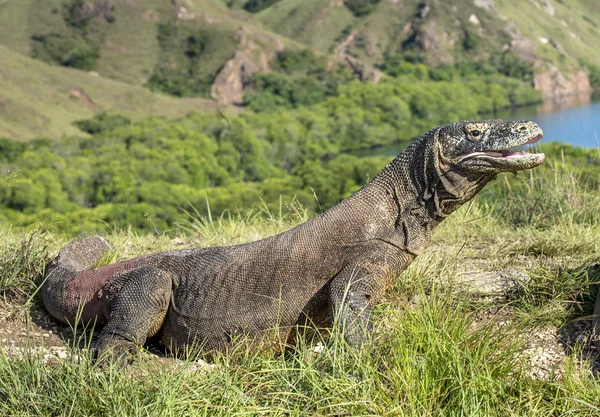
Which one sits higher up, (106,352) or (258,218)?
(106,352)

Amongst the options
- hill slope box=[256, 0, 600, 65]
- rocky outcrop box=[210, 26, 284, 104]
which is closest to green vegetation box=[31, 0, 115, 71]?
rocky outcrop box=[210, 26, 284, 104]

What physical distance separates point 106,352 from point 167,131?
2845 inches

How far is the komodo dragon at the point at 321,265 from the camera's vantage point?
11.2ft

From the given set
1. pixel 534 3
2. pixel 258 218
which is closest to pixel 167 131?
pixel 258 218

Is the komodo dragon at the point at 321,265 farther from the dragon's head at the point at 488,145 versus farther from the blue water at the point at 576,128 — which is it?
the blue water at the point at 576,128

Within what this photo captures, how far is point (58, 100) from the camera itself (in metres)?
88.5

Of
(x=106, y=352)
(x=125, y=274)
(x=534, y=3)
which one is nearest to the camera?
(x=106, y=352)

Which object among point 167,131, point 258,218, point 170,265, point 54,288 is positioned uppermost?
point 170,265

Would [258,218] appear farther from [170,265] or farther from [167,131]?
[167,131]

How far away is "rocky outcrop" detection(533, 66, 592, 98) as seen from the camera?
351ft

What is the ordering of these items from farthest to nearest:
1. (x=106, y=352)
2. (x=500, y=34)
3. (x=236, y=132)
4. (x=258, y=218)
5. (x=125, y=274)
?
1. (x=500, y=34)
2. (x=236, y=132)
3. (x=258, y=218)
4. (x=125, y=274)
5. (x=106, y=352)

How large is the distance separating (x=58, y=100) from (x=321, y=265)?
91.0 metres

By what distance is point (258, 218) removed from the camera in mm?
6820

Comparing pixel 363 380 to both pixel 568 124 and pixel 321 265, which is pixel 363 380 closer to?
pixel 321 265
